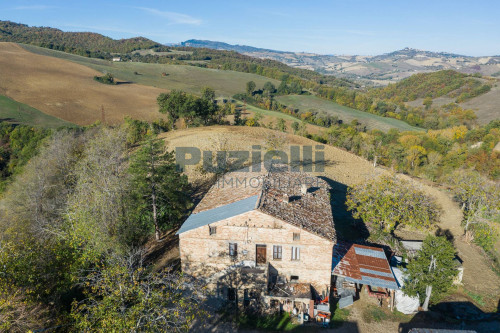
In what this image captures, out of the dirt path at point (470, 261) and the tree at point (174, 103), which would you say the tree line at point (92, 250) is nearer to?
the dirt path at point (470, 261)

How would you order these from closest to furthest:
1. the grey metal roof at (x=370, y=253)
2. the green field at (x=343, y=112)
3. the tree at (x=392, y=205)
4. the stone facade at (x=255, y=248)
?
the stone facade at (x=255, y=248), the grey metal roof at (x=370, y=253), the tree at (x=392, y=205), the green field at (x=343, y=112)

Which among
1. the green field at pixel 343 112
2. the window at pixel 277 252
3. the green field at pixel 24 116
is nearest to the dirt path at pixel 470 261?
the window at pixel 277 252

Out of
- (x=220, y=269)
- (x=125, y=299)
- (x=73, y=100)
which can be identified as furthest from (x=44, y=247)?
(x=73, y=100)

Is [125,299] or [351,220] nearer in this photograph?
[125,299]

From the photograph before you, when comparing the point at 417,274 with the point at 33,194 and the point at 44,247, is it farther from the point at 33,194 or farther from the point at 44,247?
the point at 33,194

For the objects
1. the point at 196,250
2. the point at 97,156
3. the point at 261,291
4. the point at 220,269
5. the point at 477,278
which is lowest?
the point at 477,278

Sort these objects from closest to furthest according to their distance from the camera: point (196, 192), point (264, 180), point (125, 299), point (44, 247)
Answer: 1. point (125, 299)
2. point (44, 247)
3. point (264, 180)
4. point (196, 192)
